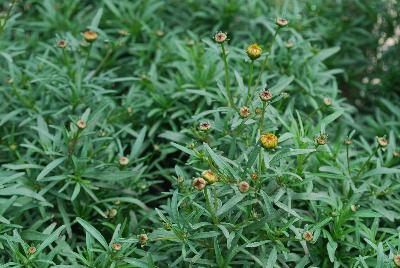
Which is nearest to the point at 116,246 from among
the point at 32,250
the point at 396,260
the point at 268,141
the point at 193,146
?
the point at 32,250

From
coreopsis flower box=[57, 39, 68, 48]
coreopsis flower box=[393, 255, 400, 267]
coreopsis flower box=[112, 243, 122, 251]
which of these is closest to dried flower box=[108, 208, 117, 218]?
coreopsis flower box=[112, 243, 122, 251]

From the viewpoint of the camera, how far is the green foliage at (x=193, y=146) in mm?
1872

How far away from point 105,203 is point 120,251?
0.37 metres

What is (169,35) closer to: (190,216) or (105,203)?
(105,203)

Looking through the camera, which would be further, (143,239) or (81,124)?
(81,124)

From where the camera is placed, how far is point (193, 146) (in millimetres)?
2008

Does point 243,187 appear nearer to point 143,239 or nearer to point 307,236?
point 307,236

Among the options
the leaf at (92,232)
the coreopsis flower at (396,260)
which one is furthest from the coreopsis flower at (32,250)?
the coreopsis flower at (396,260)

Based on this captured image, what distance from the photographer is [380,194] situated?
2.17m

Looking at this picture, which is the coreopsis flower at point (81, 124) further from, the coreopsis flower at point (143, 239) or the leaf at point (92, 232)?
the coreopsis flower at point (143, 239)

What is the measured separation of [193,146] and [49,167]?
500mm

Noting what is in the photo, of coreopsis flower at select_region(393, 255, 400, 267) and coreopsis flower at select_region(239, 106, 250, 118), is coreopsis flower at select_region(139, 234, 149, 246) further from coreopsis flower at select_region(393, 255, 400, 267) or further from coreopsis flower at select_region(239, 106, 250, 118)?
coreopsis flower at select_region(393, 255, 400, 267)

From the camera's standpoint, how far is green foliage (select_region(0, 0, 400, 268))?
6.14 ft

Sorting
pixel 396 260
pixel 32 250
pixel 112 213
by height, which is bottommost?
pixel 112 213
